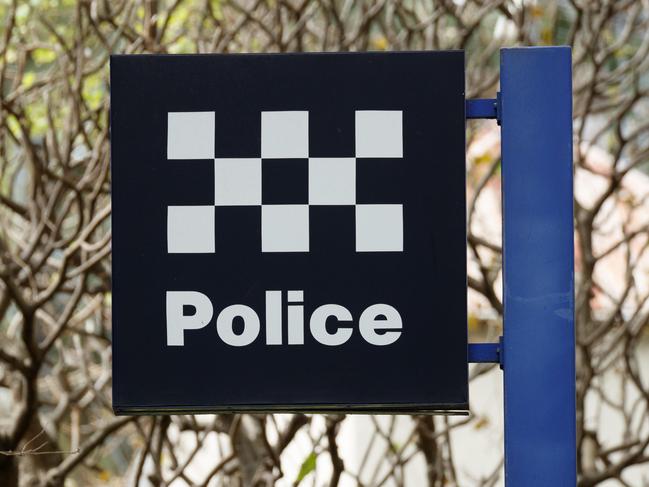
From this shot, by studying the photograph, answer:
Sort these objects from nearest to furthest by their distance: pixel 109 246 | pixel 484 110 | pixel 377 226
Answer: pixel 377 226, pixel 484 110, pixel 109 246

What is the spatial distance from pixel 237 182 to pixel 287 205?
0.13 metres

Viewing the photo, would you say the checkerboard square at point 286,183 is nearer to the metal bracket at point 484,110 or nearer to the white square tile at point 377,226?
the white square tile at point 377,226

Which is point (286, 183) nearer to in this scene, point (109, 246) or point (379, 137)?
point (379, 137)

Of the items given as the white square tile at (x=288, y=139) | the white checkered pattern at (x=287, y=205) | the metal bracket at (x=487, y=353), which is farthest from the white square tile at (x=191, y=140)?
the metal bracket at (x=487, y=353)

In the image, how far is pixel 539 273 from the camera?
2520mm

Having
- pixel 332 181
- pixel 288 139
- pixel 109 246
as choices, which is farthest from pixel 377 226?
pixel 109 246

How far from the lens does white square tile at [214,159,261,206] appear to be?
2514mm

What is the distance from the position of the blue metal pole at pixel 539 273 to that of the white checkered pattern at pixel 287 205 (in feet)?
0.93

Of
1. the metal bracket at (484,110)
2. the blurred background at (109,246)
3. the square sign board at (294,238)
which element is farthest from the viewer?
the blurred background at (109,246)

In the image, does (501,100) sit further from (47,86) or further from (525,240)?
(47,86)

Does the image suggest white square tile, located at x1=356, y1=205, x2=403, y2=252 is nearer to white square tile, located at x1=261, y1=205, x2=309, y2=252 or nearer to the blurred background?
Result: white square tile, located at x1=261, y1=205, x2=309, y2=252

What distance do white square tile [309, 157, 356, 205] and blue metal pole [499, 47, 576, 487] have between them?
37 cm

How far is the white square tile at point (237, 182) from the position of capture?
8.25ft

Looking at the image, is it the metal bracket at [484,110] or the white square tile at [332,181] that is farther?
the metal bracket at [484,110]
